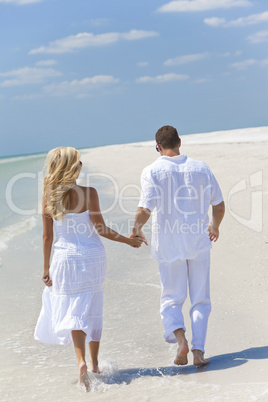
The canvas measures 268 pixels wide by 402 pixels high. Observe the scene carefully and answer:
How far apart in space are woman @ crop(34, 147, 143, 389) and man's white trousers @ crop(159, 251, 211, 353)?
58 cm

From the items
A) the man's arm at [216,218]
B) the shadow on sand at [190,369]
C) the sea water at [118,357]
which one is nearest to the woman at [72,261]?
the shadow on sand at [190,369]

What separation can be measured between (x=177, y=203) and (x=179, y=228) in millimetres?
199

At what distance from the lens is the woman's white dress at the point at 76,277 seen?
4102 mm

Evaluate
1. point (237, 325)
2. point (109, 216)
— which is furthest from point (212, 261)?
point (109, 216)

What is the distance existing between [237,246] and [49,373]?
4.25 meters

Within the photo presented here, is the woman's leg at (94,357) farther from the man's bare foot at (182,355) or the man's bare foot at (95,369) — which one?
the man's bare foot at (182,355)


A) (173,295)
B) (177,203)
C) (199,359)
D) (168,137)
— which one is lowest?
(199,359)

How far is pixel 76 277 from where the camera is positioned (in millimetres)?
4125

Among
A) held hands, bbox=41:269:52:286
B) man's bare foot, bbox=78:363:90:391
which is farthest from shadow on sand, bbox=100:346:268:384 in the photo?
held hands, bbox=41:269:52:286

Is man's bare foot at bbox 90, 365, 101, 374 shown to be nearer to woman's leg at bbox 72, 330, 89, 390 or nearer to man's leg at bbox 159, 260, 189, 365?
woman's leg at bbox 72, 330, 89, 390

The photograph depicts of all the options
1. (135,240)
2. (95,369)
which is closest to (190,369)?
(95,369)

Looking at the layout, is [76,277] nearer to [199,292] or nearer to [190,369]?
[199,292]

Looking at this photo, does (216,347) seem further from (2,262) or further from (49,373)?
(2,262)

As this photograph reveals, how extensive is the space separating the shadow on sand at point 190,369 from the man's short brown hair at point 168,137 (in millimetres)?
1751
